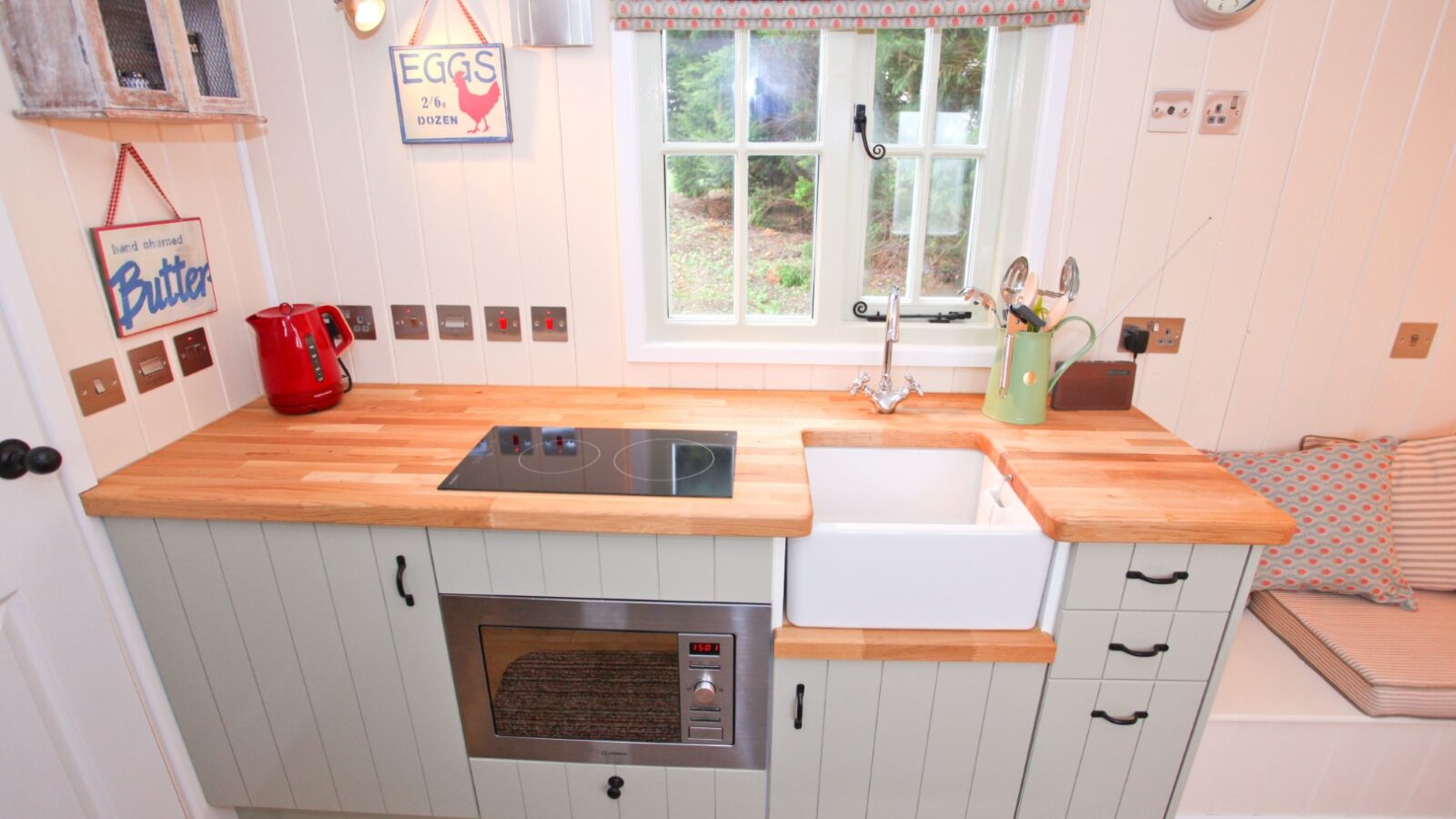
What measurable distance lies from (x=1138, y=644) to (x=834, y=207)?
119 cm

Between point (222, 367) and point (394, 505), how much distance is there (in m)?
0.79

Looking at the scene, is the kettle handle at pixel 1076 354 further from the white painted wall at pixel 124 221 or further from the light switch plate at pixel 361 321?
the white painted wall at pixel 124 221

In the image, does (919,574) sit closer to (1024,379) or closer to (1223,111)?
(1024,379)

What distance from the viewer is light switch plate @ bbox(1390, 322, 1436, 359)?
1715mm

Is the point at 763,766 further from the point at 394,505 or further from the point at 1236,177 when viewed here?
the point at 1236,177

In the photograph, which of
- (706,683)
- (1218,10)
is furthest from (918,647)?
(1218,10)

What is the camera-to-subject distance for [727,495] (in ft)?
4.18

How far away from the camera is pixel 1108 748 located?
4.65ft

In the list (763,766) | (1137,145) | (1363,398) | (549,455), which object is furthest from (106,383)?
(1363,398)

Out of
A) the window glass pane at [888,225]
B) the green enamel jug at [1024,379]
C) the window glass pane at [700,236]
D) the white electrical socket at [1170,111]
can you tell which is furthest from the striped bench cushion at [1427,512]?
the window glass pane at [700,236]

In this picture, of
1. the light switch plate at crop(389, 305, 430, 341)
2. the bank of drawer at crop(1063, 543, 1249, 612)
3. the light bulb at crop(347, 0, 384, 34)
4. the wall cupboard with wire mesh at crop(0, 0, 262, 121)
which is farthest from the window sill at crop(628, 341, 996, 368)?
the wall cupboard with wire mesh at crop(0, 0, 262, 121)

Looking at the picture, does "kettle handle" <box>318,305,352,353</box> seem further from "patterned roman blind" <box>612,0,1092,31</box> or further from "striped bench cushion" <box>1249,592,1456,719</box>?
"striped bench cushion" <box>1249,592,1456,719</box>

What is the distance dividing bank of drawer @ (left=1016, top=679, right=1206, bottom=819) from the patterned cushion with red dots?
59 cm

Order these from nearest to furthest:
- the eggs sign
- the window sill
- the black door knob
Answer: the black door knob → the eggs sign → the window sill
